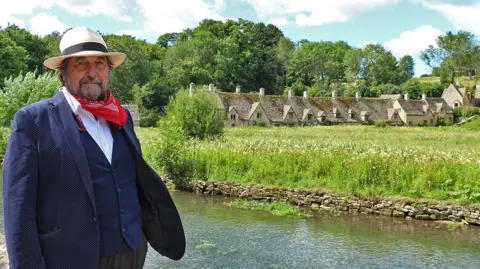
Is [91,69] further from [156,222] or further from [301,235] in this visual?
[301,235]

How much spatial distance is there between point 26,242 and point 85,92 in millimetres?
1030

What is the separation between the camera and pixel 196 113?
30.7 metres

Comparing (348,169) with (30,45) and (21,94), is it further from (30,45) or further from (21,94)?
(30,45)

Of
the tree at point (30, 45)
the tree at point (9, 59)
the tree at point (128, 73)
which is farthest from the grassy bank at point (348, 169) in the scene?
the tree at point (128, 73)

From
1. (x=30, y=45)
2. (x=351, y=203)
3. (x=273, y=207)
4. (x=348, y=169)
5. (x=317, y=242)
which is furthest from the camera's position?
(x=30, y=45)

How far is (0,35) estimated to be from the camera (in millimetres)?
53562

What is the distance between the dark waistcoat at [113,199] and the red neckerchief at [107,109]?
0.48 feet

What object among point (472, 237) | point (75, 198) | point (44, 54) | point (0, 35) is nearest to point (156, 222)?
point (75, 198)

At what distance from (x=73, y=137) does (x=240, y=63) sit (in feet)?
288

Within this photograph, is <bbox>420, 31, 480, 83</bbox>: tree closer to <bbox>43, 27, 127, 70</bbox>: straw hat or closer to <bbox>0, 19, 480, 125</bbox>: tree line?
<bbox>0, 19, 480, 125</bbox>: tree line

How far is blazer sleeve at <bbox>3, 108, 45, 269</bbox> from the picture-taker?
114 inches

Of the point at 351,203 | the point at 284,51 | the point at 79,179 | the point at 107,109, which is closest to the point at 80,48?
the point at 107,109

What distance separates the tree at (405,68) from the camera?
11706 centimetres

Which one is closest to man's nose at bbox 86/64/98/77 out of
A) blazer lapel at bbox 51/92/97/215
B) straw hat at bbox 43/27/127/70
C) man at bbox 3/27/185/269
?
man at bbox 3/27/185/269
